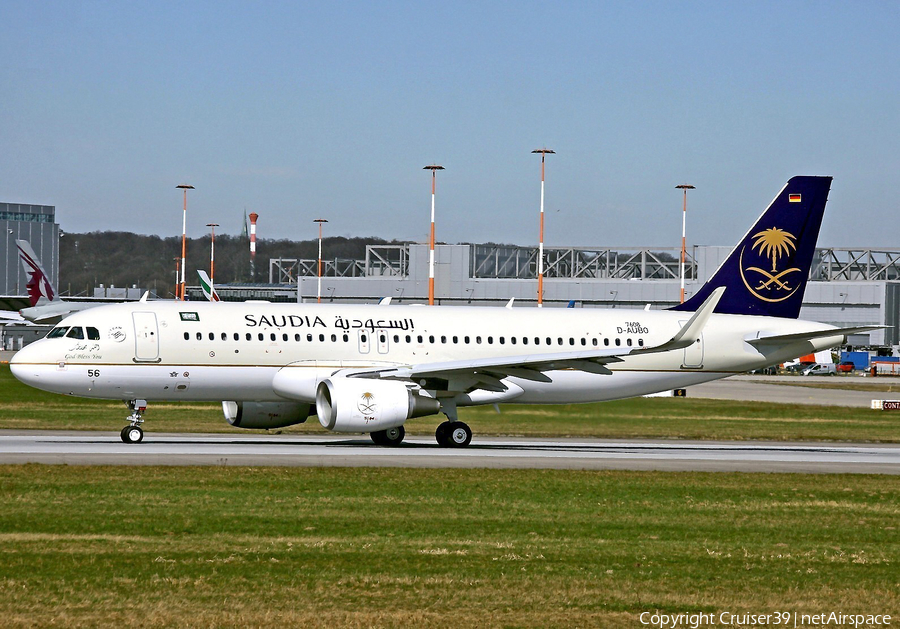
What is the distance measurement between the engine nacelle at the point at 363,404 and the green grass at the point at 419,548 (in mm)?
6234

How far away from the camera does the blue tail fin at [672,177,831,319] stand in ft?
124

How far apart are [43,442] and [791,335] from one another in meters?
22.0

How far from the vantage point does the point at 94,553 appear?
14312 mm

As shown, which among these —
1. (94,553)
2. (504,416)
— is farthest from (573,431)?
(94,553)

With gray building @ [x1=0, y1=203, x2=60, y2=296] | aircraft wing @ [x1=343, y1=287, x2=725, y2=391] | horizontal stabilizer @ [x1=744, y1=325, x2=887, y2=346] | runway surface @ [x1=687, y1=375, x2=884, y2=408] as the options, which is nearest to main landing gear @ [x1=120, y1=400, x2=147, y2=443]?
aircraft wing @ [x1=343, y1=287, x2=725, y2=391]

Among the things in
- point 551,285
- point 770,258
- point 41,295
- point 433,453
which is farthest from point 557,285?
point 433,453

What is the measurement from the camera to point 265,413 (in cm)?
3338

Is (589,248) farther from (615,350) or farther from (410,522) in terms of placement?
(410,522)

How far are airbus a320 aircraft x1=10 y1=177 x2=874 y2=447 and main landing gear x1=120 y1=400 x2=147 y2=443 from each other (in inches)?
1.5

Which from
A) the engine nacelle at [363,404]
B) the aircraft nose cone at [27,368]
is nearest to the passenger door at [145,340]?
the aircraft nose cone at [27,368]

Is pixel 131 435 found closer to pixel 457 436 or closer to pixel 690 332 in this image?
pixel 457 436

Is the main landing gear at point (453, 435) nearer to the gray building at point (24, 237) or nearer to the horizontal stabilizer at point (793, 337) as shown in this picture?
the horizontal stabilizer at point (793, 337)

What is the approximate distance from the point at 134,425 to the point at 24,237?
151m

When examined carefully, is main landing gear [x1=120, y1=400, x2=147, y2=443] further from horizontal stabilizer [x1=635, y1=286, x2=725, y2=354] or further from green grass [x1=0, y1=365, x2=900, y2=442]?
horizontal stabilizer [x1=635, y1=286, x2=725, y2=354]
